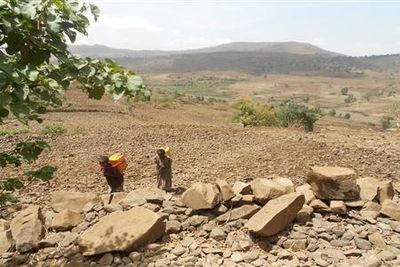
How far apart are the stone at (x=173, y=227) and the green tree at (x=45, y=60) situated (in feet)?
12.5

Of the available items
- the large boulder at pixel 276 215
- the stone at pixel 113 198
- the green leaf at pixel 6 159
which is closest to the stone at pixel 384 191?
the large boulder at pixel 276 215

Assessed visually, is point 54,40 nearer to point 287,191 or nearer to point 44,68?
point 44,68

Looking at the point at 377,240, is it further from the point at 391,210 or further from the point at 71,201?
the point at 71,201

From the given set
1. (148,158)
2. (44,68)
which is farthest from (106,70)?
(148,158)

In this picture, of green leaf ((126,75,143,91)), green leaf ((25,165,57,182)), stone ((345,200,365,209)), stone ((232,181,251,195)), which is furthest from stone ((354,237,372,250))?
green leaf ((126,75,143,91))

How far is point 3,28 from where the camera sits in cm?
329

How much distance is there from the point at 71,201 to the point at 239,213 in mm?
Result: 3313

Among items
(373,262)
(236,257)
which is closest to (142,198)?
(236,257)

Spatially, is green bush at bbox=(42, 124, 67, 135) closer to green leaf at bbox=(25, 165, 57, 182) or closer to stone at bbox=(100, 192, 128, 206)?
stone at bbox=(100, 192, 128, 206)

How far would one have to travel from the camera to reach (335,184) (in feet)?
24.4

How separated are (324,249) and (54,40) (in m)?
5.32

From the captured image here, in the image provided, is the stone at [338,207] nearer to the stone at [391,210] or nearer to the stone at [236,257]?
the stone at [391,210]

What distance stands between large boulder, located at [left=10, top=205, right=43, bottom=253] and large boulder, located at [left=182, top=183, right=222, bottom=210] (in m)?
2.56

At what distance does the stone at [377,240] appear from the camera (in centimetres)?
673
